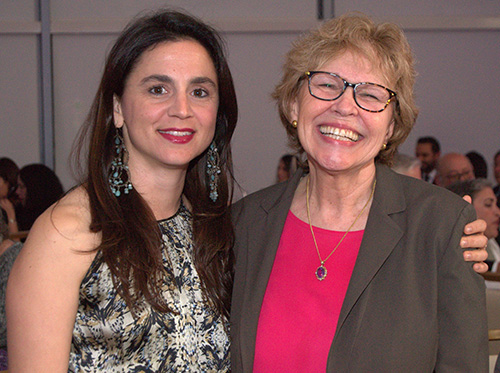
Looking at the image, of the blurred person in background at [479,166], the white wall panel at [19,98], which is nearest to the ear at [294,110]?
the blurred person in background at [479,166]

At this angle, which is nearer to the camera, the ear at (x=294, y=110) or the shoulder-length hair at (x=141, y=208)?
the shoulder-length hair at (x=141, y=208)

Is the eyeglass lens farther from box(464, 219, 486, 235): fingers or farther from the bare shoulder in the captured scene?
the bare shoulder

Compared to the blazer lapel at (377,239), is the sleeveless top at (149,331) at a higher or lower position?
lower

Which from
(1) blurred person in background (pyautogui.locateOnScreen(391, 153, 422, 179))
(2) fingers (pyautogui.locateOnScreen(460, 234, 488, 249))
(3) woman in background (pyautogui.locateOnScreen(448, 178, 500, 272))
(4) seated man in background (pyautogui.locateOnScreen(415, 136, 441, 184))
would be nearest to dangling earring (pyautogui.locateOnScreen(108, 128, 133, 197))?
(2) fingers (pyautogui.locateOnScreen(460, 234, 488, 249))

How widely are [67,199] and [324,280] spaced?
879 millimetres

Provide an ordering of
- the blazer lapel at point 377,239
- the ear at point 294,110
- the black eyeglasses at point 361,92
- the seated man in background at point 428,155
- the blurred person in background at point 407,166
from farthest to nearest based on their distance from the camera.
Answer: the seated man in background at point 428,155
the blurred person in background at point 407,166
the ear at point 294,110
the black eyeglasses at point 361,92
the blazer lapel at point 377,239

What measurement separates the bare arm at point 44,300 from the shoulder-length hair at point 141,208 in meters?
0.12

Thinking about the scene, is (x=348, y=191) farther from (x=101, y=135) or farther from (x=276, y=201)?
(x=101, y=135)

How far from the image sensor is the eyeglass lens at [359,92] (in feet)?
6.16

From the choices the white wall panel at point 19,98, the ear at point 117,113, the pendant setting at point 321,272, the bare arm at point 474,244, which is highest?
the white wall panel at point 19,98

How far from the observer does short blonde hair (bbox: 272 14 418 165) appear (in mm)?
1876

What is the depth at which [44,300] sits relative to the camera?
5.39ft

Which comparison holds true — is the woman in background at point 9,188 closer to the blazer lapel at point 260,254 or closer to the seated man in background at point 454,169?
the blazer lapel at point 260,254

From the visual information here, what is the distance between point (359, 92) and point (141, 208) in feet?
2.67
